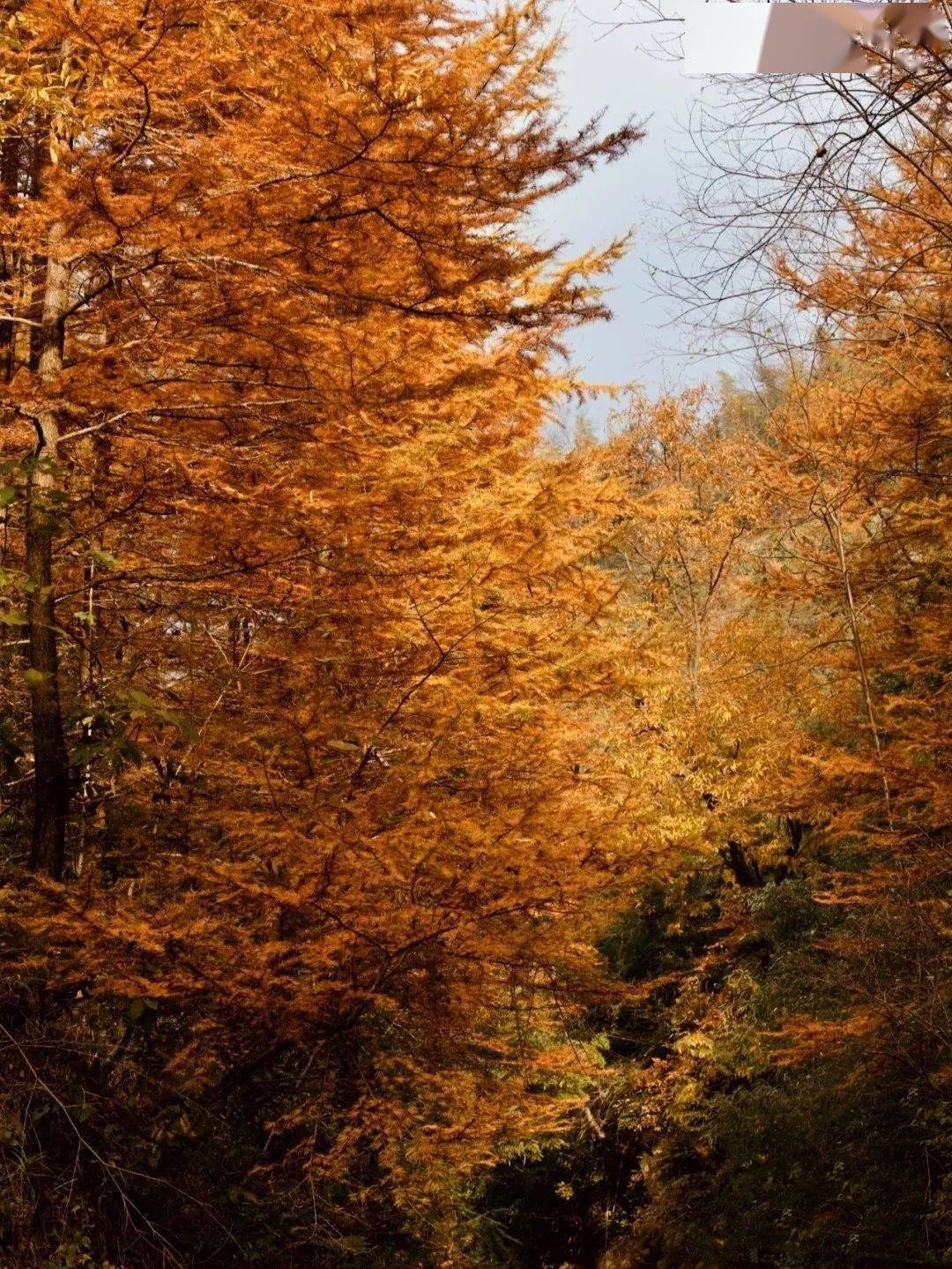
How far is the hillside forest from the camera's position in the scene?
3.32 metres

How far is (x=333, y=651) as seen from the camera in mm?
4988

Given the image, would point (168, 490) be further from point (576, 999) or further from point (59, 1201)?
point (576, 999)

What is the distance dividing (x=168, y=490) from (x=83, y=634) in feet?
3.47

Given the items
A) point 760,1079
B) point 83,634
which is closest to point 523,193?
point 83,634

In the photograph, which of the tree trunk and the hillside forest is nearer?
the hillside forest

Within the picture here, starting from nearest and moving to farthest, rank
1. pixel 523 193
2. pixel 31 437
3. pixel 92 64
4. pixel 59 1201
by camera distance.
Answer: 1. pixel 59 1201
2. pixel 92 64
3. pixel 31 437
4. pixel 523 193

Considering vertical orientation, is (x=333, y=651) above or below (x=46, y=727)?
above

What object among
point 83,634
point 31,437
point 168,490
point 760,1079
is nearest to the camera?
point 168,490

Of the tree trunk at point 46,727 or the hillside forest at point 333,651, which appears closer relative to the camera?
the hillside forest at point 333,651

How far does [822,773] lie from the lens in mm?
7598

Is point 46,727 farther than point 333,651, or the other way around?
point 333,651

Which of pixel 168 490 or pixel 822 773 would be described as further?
pixel 822 773

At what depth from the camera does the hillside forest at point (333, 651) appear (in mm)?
3316

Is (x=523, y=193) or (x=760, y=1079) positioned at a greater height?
(x=523, y=193)
